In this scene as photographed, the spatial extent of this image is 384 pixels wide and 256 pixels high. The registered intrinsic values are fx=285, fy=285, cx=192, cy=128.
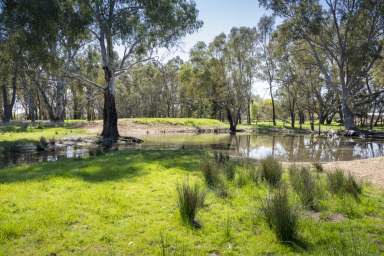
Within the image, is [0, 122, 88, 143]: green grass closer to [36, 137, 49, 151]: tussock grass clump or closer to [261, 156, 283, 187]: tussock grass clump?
[36, 137, 49, 151]: tussock grass clump

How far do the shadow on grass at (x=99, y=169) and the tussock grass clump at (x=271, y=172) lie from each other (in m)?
2.27

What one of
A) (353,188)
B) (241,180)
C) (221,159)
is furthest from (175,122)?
(353,188)

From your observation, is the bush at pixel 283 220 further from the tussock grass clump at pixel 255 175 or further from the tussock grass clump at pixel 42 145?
the tussock grass clump at pixel 42 145

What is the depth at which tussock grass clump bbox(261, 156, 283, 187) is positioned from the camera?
6.75m

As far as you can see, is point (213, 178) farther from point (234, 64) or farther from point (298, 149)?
point (234, 64)

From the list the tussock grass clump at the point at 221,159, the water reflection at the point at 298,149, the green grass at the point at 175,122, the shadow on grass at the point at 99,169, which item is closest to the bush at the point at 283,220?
the shadow on grass at the point at 99,169

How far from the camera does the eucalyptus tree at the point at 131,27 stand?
1759 cm

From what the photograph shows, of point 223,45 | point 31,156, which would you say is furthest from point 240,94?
point 31,156

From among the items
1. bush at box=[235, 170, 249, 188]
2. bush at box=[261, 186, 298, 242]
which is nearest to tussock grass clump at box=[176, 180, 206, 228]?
bush at box=[261, 186, 298, 242]

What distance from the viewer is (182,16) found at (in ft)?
63.6

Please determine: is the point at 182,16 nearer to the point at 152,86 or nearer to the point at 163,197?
the point at 163,197

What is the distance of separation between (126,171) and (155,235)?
4.23 metres

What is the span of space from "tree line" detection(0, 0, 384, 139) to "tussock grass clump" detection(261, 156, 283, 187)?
12.5 m

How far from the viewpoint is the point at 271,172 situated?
272 inches
